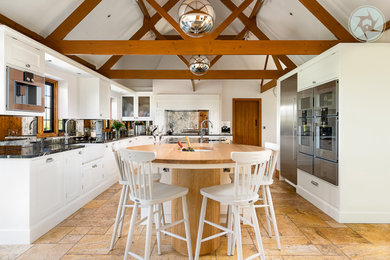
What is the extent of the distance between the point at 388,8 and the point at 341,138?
5.21 feet

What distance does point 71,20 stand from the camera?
356 centimetres

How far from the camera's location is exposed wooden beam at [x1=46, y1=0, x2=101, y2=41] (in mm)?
3521

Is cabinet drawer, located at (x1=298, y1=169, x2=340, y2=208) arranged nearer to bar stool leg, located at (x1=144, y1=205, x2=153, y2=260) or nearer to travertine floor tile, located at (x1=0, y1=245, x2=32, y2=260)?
bar stool leg, located at (x1=144, y1=205, x2=153, y2=260)

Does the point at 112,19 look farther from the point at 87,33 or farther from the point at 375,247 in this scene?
the point at 375,247

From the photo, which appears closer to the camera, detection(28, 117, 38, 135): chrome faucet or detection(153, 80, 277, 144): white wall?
detection(28, 117, 38, 135): chrome faucet

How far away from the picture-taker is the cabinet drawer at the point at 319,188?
119 inches

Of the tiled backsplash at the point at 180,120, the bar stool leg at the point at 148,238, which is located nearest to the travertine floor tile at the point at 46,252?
the bar stool leg at the point at 148,238

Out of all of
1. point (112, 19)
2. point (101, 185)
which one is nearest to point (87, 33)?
point (112, 19)

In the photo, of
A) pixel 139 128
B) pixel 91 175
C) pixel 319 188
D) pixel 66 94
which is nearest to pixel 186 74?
pixel 139 128

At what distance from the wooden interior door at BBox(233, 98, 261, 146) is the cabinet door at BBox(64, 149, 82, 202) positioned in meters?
5.74

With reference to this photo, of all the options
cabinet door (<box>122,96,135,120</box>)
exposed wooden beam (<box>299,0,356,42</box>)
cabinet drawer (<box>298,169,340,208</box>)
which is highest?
exposed wooden beam (<box>299,0,356,42</box>)

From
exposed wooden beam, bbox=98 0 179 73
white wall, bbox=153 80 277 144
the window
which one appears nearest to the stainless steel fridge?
white wall, bbox=153 80 277 144

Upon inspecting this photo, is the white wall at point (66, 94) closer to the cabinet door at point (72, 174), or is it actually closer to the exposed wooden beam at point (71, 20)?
the exposed wooden beam at point (71, 20)

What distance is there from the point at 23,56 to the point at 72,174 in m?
1.52
